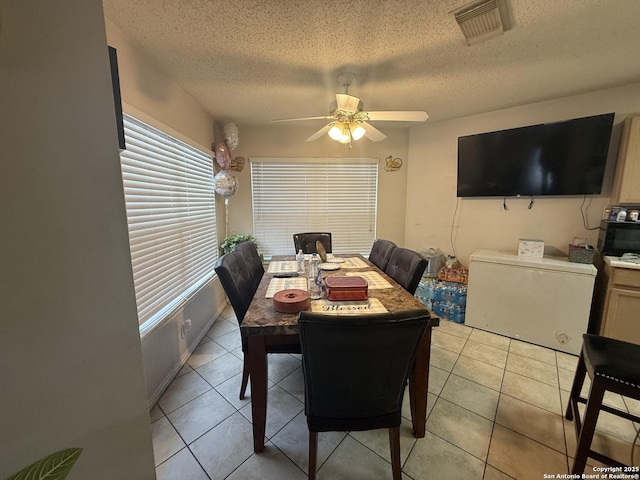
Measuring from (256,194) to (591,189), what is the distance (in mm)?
3611

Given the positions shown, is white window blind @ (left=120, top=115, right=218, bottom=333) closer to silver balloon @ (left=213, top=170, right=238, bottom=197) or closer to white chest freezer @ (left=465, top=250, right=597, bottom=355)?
silver balloon @ (left=213, top=170, right=238, bottom=197)

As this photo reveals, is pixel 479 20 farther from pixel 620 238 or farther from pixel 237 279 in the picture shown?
pixel 620 238

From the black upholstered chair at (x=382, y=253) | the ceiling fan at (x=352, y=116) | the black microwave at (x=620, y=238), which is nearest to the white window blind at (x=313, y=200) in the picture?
the black upholstered chair at (x=382, y=253)

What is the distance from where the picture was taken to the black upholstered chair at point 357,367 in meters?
0.89

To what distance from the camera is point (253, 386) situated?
1298 millimetres

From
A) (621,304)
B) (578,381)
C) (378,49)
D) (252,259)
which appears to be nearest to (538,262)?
(621,304)

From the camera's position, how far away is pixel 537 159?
2535 millimetres

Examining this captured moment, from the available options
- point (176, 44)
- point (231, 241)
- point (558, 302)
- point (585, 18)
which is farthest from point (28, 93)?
point (558, 302)

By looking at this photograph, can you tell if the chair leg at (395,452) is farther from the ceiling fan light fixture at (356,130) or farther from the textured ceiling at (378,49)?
the textured ceiling at (378,49)

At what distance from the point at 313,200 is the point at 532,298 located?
8.78ft

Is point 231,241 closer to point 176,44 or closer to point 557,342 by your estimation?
point 176,44

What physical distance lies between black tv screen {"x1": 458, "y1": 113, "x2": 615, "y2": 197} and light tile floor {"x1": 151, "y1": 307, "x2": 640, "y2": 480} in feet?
5.52

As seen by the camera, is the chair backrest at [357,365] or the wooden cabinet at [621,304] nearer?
the chair backrest at [357,365]

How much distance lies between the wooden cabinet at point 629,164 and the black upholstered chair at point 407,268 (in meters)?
1.97
